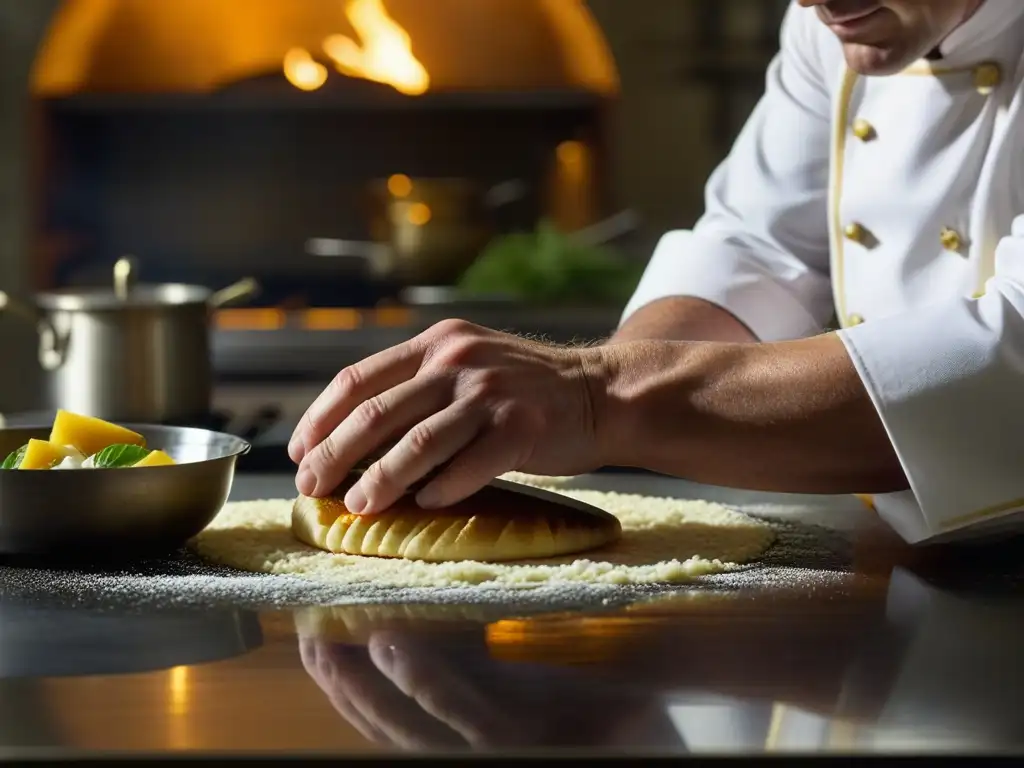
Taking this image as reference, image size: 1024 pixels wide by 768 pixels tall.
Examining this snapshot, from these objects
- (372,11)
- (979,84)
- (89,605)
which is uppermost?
(372,11)

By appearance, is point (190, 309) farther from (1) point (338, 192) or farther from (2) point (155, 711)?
(1) point (338, 192)

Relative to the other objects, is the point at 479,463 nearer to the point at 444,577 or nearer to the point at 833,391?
the point at 444,577

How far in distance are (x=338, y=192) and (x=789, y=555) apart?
289 centimetres

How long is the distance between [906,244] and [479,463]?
490mm

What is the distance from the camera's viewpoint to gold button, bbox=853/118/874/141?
127cm

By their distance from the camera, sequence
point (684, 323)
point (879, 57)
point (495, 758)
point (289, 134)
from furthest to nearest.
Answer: point (289, 134)
point (684, 323)
point (879, 57)
point (495, 758)

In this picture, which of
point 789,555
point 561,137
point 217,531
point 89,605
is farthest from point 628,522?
point 561,137

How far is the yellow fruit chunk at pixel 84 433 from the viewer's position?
1.00m

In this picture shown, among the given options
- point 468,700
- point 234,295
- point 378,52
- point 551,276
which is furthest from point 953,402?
point 378,52

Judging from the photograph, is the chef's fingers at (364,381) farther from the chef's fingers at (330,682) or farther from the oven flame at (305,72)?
the oven flame at (305,72)

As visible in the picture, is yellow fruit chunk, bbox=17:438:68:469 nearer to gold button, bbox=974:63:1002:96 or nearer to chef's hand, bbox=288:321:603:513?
chef's hand, bbox=288:321:603:513

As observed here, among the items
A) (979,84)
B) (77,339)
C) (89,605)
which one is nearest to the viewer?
(89,605)

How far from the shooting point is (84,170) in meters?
3.69

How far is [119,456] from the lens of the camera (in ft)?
3.17
